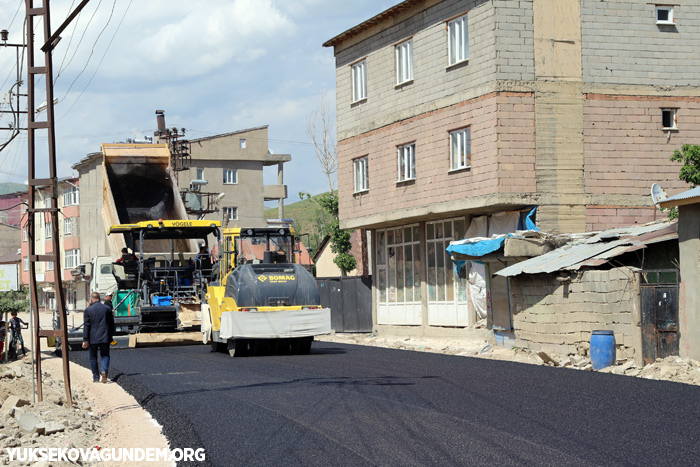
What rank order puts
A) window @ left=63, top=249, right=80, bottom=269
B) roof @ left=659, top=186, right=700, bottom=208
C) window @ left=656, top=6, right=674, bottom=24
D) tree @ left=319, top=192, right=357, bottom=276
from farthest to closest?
window @ left=63, top=249, right=80, bottom=269 < tree @ left=319, top=192, right=357, bottom=276 < window @ left=656, top=6, right=674, bottom=24 < roof @ left=659, top=186, right=700, bottom=208

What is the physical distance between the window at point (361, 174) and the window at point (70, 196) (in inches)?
1848

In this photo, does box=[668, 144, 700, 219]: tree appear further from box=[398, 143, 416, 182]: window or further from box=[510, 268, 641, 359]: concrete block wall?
box=[398, 143, 416, 182]: window

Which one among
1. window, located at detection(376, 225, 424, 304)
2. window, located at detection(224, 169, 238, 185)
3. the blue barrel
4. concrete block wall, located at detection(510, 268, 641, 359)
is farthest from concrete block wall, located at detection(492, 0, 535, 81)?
window, located at detection(224, 169, 238, 185)

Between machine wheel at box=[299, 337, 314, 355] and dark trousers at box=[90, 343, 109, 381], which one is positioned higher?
dark trousers at box=[90, 343, 109, 381]

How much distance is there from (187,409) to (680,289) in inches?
409

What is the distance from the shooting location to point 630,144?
27.6m

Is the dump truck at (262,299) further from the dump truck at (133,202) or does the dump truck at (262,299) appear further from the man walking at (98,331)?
the man walking at (98,331)

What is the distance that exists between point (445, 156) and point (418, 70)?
A: 131 inches

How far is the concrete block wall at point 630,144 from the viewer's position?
27.3 metres

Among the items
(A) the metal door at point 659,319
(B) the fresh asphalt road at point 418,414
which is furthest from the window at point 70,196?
(A) the metal door at point 659,319

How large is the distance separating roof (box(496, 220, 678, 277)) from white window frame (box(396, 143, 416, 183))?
7231 mm

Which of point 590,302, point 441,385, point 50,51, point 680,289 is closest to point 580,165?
point 590,302

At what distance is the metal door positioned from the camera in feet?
62.0

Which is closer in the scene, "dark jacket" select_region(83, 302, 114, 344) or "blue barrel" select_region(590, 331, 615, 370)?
"dark jacket" select_region(83, 302, 114, 344)
